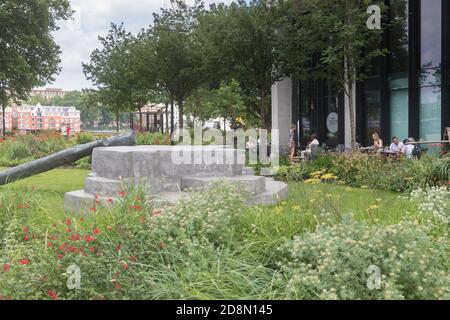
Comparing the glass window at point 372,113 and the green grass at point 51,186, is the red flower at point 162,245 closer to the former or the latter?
the green grass at point 51,186

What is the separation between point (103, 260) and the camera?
4.21m

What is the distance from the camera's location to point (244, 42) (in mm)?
21500

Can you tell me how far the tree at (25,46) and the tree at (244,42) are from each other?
65.4 ft

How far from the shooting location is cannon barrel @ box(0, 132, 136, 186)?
1037 cm

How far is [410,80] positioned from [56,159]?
14.1 m

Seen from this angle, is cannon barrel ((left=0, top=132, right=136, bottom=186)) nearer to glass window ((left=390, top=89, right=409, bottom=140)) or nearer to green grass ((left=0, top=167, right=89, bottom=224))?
green grass ((left=0, top=167, right=89, bottom=224))

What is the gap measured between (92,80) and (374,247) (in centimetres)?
3284

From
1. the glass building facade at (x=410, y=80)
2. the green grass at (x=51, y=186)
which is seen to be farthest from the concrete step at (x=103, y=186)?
the glass building facade at (x=410, y=80)

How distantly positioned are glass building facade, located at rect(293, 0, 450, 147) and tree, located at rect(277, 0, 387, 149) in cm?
98

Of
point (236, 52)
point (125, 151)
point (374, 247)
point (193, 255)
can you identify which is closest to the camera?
point (374, 247)

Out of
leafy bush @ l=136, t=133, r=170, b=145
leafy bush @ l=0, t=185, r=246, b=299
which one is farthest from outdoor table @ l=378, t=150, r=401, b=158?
leafy bush @ l=0, t=185, r=246, b=299
